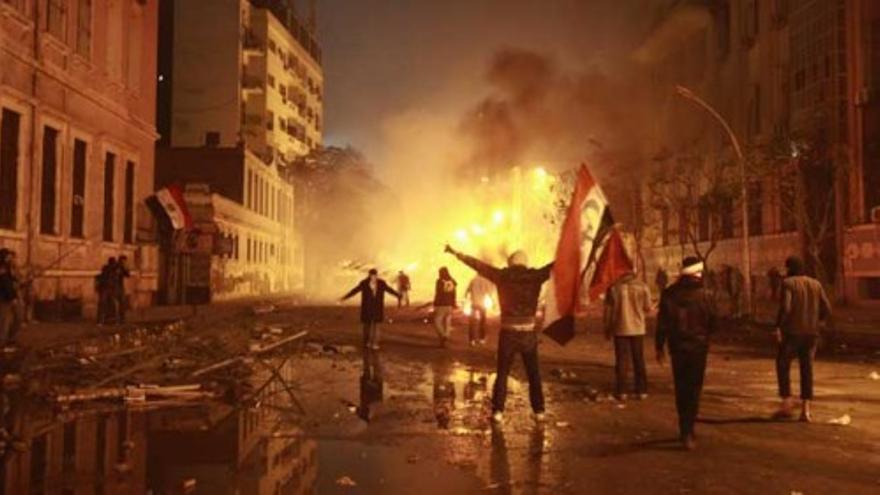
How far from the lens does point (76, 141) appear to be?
26.7 m

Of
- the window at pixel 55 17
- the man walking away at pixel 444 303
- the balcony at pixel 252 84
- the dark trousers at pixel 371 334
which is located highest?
the balcony at pixel 252 84

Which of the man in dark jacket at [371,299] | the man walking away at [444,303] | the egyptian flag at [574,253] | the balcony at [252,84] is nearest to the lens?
the egyptian flag at [574,253]

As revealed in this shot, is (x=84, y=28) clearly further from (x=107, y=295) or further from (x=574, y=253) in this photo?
(x=574, y=253)

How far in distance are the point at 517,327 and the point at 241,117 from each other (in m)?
66.7

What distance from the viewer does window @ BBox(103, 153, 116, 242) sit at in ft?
96.6

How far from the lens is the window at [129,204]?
3144 cm

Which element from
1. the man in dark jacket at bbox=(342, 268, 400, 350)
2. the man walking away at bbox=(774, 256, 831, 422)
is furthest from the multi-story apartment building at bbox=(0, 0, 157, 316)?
the man walking away at bbox=(774, 256, 831, 422)

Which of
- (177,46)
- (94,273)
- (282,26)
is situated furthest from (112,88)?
(282,26)

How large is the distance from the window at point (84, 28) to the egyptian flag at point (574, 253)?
19685mm

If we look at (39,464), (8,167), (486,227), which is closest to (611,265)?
(39,464)

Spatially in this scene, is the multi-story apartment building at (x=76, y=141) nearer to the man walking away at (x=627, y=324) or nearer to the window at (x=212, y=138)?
the man walking away at (x=627, y=324)

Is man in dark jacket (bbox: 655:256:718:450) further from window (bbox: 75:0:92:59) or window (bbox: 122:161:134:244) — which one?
window (bbox: 122:161:134:244)

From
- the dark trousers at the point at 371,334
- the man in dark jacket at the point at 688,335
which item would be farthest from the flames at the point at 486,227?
the man in dark jacket at the point at 688,335

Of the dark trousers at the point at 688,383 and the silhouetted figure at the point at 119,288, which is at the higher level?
the silhouetted figure at the point at 119,288
